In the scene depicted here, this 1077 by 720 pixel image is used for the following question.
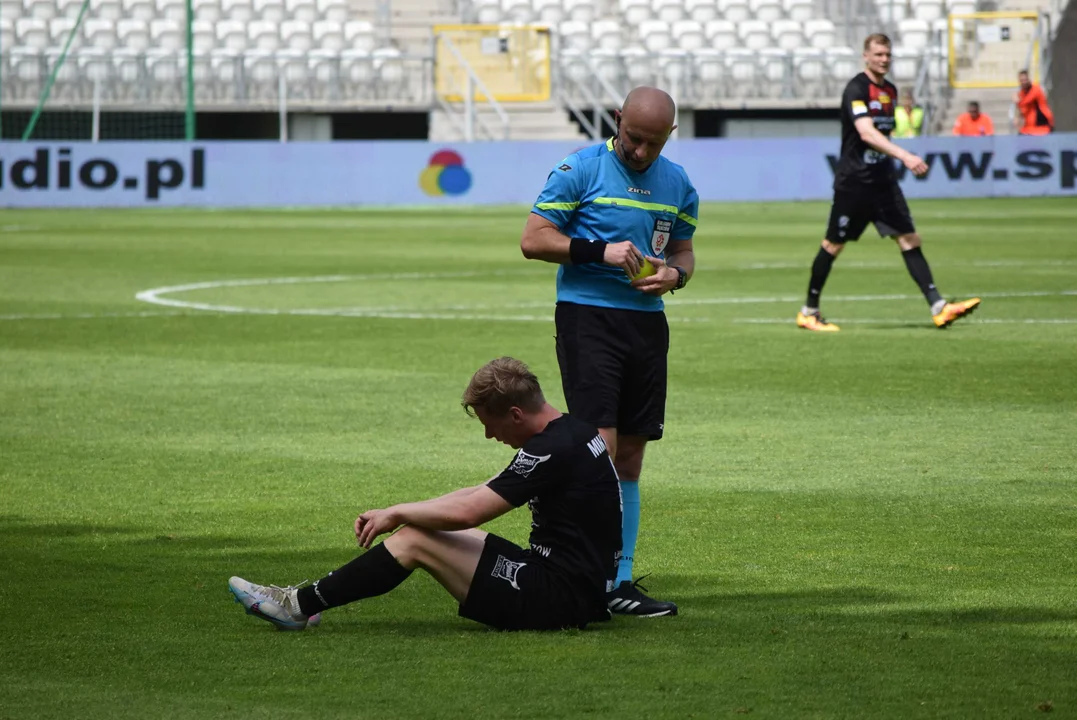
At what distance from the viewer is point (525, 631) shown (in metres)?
5.76

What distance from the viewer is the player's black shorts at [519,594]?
568 cm

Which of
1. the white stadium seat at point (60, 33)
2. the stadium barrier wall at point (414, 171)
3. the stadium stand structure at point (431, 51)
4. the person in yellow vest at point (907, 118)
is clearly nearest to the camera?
the stadium barrier wall at point (414, 171)

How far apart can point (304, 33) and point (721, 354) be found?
32.1 m

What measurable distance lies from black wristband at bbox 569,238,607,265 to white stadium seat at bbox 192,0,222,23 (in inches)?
1578

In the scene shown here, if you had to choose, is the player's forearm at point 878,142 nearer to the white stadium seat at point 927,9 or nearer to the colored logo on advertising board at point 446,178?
the colored logo on advertising board at point 446,178

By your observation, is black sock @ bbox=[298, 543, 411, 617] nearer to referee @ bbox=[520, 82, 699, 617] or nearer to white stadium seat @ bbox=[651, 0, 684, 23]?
referee @ bbox=[520, 82, 699, 617]

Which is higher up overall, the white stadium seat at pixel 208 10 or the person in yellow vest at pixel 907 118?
the white stadium seat at pixel 208 10

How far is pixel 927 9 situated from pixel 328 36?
1501cm

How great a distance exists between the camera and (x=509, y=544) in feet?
19.1

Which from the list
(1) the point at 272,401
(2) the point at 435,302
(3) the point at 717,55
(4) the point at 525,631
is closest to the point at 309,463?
(1) the point at 272,401

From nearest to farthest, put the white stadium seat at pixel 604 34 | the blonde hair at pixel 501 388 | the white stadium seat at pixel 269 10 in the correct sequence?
the blonde hair at pixel 501 388 < the white stadium seat at pixel 604 34 < the white stadium seat at pixel 269 10

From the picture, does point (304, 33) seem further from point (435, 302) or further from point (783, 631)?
point (783, 631)

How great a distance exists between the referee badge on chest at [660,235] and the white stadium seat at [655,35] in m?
39.1

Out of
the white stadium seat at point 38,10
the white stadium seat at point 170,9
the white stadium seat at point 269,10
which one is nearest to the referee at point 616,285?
the white stadium seat at point 38,10
